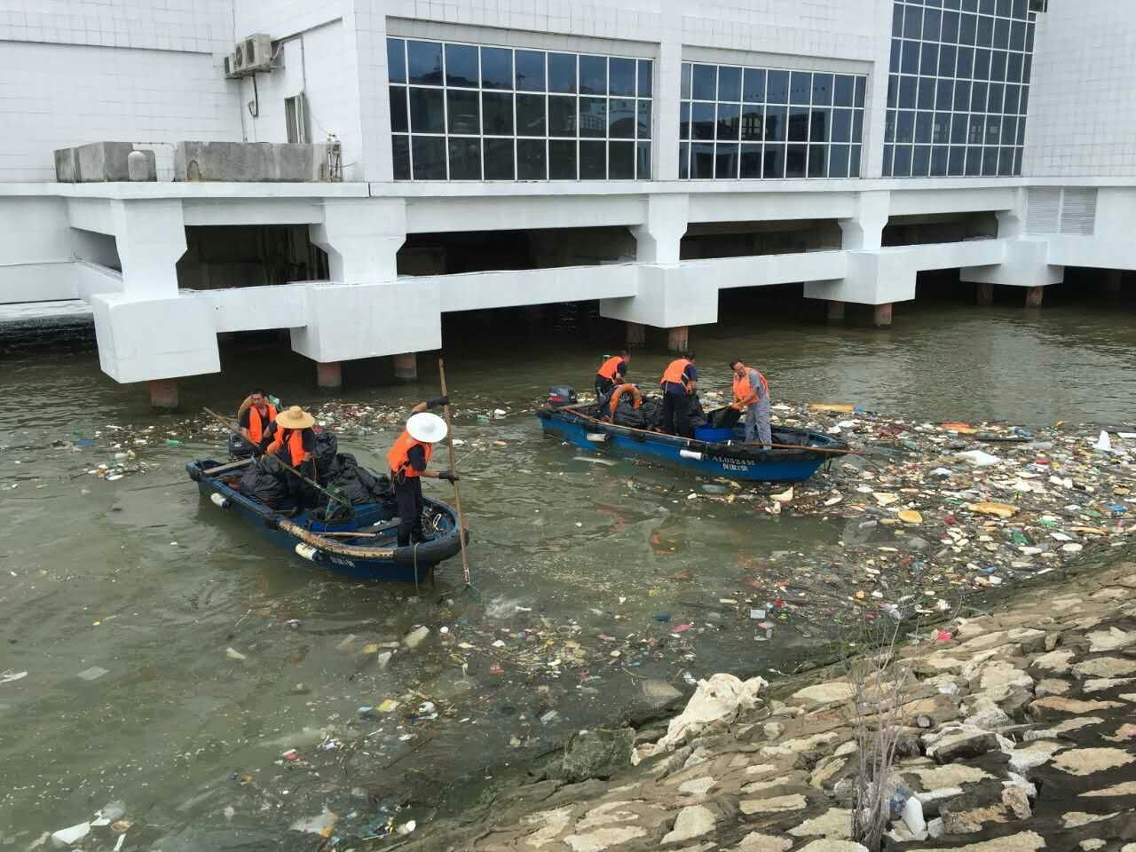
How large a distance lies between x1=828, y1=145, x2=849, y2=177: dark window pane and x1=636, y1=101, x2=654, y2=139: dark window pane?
5.64m

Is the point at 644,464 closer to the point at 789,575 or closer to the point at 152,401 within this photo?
the point at 789,575

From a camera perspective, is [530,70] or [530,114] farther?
[530,114]

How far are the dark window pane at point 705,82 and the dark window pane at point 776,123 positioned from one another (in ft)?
5.75

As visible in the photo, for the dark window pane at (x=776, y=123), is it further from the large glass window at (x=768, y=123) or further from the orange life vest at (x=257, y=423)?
the orange life vest at (x=257, y=423)

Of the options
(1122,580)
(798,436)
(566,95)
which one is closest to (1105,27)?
(566,95)

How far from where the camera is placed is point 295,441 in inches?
388

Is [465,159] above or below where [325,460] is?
above

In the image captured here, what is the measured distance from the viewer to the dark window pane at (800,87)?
22250mm

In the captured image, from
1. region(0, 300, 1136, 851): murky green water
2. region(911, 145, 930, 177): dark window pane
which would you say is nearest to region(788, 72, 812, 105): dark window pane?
region(911, 145, 930, 177): dark window pane

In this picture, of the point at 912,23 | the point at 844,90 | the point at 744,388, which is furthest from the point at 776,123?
the point at 744,388

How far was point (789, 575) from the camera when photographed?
30.6 ft

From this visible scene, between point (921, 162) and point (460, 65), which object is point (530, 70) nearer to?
point (460, 65)

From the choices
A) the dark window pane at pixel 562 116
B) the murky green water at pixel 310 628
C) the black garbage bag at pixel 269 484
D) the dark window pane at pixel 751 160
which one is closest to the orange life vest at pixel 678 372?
the murky green water at pixel 310 628

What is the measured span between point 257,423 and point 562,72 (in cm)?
1114
